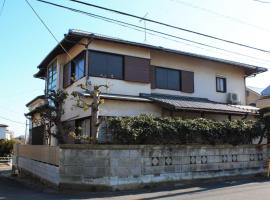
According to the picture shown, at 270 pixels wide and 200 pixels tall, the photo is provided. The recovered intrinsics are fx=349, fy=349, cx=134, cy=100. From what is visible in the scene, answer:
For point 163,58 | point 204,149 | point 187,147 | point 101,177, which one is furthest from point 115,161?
point 163,58

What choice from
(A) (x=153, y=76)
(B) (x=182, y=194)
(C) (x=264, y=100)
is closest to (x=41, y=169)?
(B) (x=182, y=194)

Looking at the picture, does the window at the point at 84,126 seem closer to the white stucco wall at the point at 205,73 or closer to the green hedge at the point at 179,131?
the green hedge at the point at 179,131

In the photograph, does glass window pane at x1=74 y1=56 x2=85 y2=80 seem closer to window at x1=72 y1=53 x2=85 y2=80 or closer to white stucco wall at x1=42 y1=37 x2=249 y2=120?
window at x1=72 y1=53 x2=85 y2=80

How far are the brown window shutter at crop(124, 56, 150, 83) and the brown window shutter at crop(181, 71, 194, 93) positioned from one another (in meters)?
2.73

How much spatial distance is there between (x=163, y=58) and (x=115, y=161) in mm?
8663

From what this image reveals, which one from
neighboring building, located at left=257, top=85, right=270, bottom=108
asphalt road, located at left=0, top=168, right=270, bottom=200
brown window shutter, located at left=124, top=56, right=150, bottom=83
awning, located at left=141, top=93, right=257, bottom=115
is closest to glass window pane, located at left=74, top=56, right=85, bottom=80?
brown window shutter, located at left=124, top=56, right=150, bottom=83

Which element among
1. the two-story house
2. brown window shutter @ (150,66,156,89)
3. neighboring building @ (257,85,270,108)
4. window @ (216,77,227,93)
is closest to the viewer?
the two-story house

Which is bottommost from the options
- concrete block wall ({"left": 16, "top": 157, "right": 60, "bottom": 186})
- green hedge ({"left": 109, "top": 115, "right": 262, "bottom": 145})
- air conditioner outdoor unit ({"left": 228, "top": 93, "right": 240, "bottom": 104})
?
concrete block wall ({"left": 16, "top": 157, "right": 60, "bottom": 186})

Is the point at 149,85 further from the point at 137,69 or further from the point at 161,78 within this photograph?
the point at 161,78

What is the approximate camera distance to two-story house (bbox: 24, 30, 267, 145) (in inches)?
651

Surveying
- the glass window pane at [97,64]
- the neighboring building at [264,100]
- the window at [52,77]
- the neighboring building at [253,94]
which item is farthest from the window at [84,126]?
the neighboring building at [253,94]

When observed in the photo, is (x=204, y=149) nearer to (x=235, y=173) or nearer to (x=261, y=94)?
(x=235, y=173)

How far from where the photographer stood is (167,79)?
1956cm

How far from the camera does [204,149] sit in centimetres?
1470
